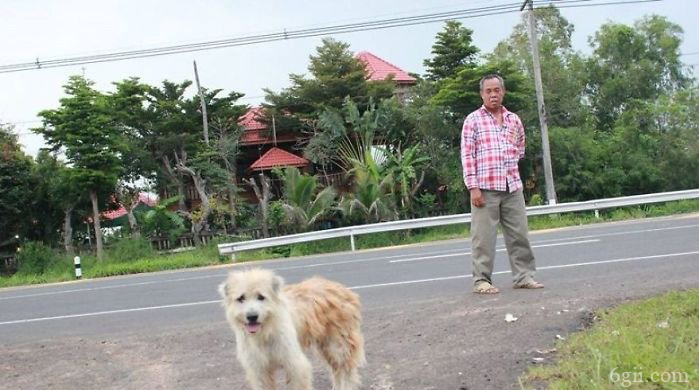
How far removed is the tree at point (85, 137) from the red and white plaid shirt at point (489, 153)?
57.0 feet

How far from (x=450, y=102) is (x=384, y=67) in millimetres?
11728

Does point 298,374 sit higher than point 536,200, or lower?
lower

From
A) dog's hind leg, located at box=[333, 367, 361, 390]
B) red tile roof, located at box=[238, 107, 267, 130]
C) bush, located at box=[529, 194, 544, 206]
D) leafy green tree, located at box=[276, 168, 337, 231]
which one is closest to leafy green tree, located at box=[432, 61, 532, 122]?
bush, located at box=[529, 194, 544, 206]

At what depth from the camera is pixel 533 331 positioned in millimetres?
5383

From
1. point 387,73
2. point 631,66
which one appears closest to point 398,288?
point 387,73

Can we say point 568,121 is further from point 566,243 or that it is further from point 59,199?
point 59,199

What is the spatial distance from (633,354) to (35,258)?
21818mm

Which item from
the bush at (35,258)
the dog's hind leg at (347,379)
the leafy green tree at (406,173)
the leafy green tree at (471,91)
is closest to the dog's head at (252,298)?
the dog's hind leg at (347,379)

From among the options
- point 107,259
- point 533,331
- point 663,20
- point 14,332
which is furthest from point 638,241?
point 663,20

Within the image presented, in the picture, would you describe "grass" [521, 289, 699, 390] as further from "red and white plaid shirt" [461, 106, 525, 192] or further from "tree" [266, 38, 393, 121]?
"tree" [266, 38, 393, 121]

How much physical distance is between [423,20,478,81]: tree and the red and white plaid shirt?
2077 cm

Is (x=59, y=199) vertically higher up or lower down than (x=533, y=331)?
higher up

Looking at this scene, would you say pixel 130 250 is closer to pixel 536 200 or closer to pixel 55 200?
pixel 55 200

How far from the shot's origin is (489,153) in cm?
723
